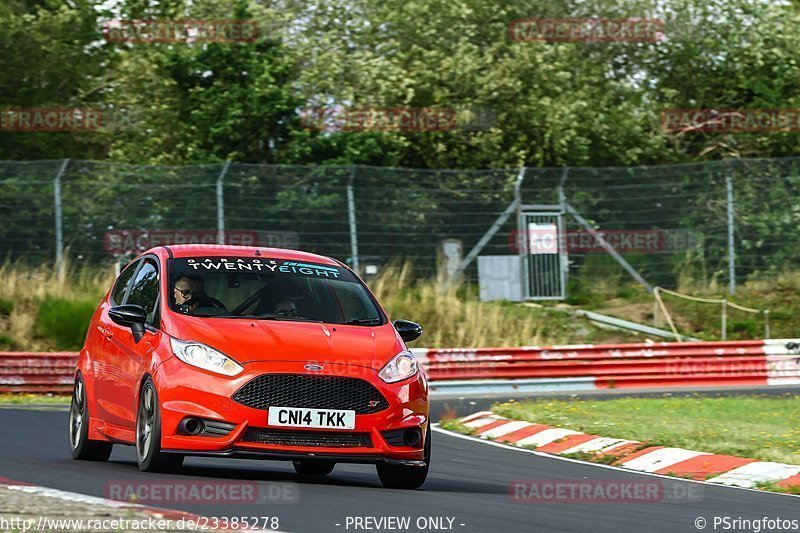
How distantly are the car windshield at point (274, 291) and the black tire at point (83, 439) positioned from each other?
1304 mm

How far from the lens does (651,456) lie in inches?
508

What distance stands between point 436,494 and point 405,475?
15.9 inches

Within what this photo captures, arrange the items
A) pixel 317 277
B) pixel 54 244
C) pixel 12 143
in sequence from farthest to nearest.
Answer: pixel 12 143, pixel 54 244, pixel 317 277

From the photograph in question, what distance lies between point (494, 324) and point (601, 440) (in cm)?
1439

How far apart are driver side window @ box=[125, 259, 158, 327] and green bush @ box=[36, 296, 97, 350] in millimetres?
15063

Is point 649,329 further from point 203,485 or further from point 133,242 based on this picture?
point 203,485

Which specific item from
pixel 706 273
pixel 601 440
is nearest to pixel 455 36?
pixel 706 273

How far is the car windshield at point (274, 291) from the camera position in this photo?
10133 mm

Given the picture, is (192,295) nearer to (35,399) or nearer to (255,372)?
(255,372)

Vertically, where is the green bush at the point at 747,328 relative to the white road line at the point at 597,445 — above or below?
below

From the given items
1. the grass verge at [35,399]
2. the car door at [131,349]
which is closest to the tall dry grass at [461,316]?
the grass verge at [35,399]

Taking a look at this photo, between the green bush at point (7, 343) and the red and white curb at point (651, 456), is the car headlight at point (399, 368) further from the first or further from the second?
the green bush at point (7, 343)

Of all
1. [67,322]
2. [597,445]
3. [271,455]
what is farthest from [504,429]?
[67,322]

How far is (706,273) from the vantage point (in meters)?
30.0
